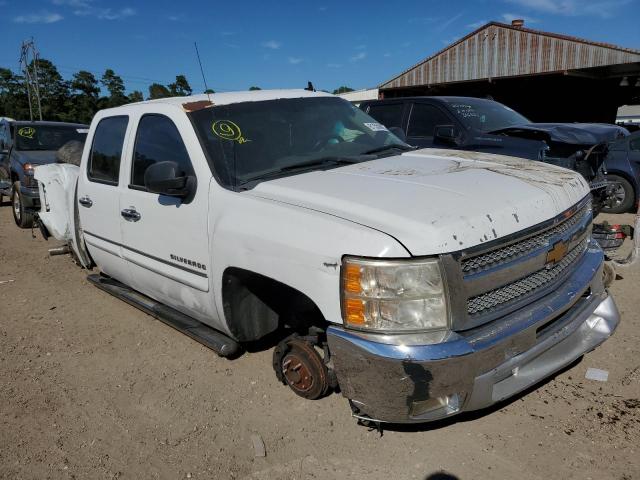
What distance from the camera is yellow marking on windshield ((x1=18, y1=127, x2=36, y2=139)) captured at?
998cm

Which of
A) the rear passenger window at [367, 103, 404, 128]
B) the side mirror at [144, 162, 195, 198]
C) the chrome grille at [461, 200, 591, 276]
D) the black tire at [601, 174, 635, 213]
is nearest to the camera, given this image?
the chrome grille at [461, 200, 591, 276]

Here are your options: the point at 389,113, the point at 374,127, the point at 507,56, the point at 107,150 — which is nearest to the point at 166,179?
the point at 107,150

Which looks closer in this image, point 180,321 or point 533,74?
point 180,321

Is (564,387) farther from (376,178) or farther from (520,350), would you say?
(376,178)

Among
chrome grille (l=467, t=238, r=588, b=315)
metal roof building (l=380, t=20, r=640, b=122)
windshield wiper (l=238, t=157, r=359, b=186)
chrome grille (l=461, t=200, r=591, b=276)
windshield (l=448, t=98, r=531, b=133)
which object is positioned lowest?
chrome grille (l=467, t=238, r=588, b=315)

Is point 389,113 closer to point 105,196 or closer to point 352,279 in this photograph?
point 105,196

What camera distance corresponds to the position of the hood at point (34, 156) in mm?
9070

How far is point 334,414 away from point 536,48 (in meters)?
22.4

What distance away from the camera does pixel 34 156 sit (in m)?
9.30

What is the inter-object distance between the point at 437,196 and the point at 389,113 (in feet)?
18.3

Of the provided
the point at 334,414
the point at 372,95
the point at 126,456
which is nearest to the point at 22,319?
the point at 126,456

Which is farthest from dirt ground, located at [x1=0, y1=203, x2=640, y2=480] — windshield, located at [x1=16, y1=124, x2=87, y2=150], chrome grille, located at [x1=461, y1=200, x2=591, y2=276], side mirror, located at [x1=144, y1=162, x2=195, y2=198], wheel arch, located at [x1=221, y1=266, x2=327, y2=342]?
windshield, located at [x1=16, y1=124, x2=87, y2=150]

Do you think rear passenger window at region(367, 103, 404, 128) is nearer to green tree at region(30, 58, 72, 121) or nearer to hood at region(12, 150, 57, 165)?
hood at region(12, 150, 57, 165)

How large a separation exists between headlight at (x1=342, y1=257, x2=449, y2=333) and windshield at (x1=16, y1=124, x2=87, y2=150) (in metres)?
9.49
